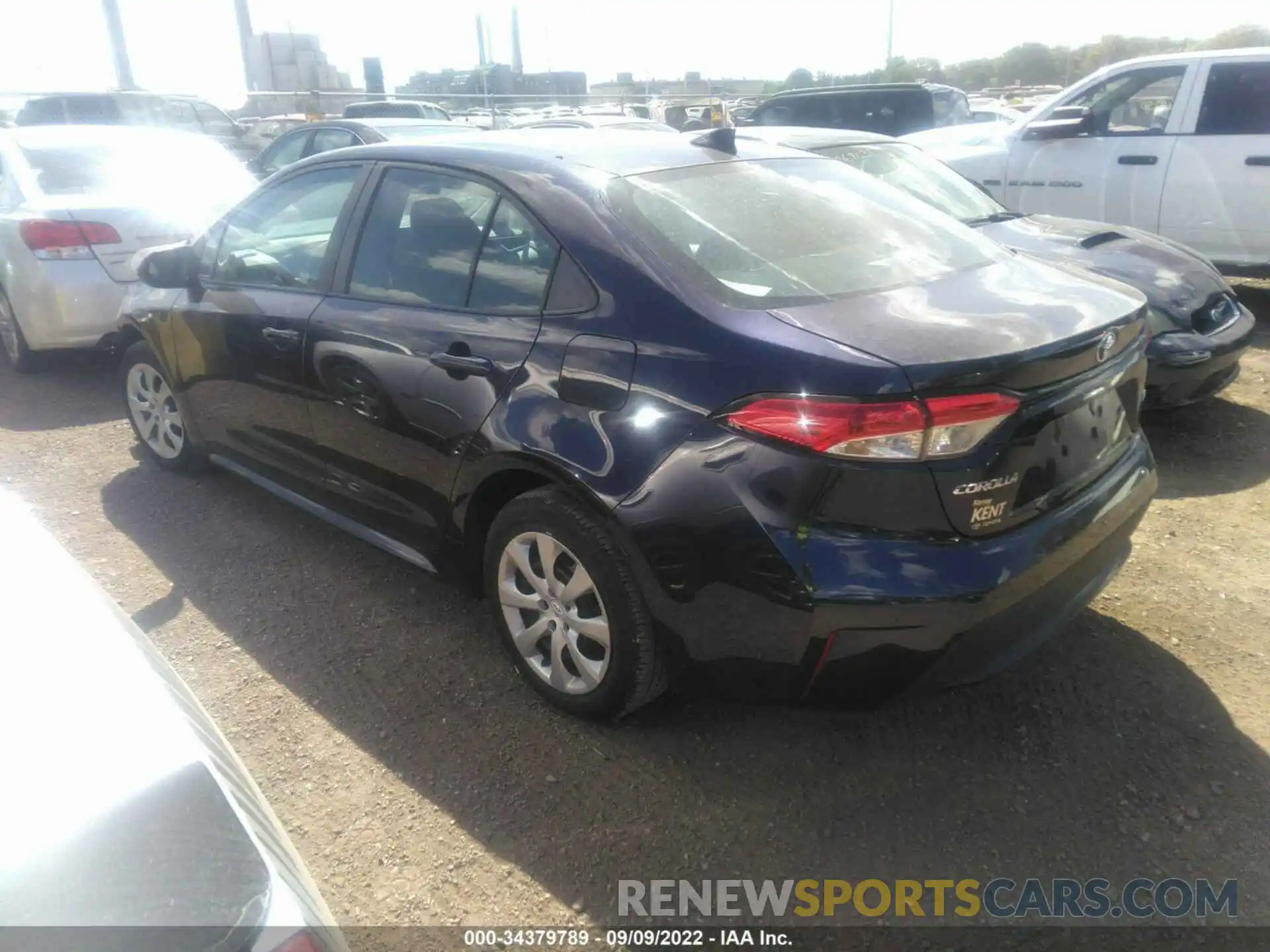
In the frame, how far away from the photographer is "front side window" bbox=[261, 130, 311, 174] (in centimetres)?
1058

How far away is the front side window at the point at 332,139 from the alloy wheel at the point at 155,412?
17.7 ft

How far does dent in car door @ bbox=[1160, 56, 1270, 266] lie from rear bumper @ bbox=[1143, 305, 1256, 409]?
2616mm

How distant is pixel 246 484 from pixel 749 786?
3.09 meters

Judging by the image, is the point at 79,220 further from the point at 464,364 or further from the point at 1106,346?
the point at 1106,346

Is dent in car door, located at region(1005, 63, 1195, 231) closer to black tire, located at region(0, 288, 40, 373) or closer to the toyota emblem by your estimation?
the toyota emblem

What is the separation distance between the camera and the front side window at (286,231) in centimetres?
349

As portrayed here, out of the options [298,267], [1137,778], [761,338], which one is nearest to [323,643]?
[298,267]

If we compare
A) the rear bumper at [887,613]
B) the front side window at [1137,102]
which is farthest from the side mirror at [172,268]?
the front side window at [1137,102]

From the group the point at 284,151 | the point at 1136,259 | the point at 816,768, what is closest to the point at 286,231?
the point at 816,768

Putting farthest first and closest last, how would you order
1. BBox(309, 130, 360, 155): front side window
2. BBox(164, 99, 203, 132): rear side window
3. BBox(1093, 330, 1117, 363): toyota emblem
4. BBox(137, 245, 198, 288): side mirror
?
BBox(164, 99, 203, 132): rear side window, BBox(309, 130, 360, 155): front side window, BBox(137, 245, 198, 288): side mirror, BBox(1093, 330, 1117, 363): toyota emblem

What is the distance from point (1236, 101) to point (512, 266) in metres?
6.41

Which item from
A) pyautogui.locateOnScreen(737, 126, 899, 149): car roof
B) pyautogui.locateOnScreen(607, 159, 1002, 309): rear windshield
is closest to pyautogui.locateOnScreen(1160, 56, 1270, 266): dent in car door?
pyautogui.locateOnScreen(737, 126, 899, 149): car roof

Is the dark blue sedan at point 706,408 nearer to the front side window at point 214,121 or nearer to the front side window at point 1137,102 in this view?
the front side window at point 1137,102

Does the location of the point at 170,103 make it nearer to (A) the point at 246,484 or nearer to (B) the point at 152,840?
(A) the point at 246,484
